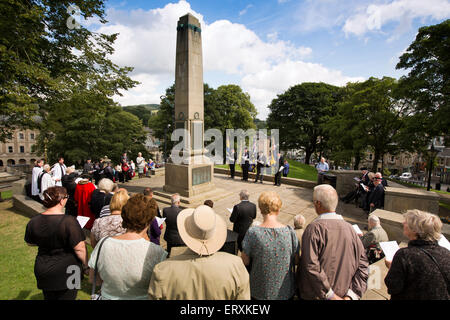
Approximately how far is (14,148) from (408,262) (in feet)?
278

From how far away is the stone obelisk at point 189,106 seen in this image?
8812 millimetres

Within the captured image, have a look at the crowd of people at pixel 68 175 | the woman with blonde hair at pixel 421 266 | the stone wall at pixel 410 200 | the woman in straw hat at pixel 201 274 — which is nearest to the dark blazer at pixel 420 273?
the woman with blonde hair at pixel 421 266

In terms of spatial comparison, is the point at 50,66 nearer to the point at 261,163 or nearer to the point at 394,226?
the point at 261,163

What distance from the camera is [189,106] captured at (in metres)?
8.95

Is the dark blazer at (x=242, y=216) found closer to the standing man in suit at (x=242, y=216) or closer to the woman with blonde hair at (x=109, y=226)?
the standing man in suit at (x=242, y=216)

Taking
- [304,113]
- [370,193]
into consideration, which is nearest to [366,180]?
[370,193]

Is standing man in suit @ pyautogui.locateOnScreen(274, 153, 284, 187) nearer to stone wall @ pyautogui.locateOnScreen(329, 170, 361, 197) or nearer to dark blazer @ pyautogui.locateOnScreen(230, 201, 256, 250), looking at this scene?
stone wall @ pyautogui.locateOnScreen(329, 170, 361, 197)

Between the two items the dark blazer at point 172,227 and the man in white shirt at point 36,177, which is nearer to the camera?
the dark blazer at point 172,227

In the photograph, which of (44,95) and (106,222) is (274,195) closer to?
(106,222)

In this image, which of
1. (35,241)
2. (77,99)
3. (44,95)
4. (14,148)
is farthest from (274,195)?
(14,148)

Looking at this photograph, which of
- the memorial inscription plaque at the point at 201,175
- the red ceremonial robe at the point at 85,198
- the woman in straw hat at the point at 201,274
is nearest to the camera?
the woman in straw hat at the point at 201,274

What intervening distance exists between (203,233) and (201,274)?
31 cm

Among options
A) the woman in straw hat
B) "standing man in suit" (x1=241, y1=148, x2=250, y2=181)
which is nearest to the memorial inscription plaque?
"standing man in suit" (x1=241, y1=148, x2=250, y2=181)

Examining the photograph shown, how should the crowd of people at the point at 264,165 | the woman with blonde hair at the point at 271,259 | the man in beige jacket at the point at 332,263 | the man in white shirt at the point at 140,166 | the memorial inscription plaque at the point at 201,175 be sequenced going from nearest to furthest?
the man in beige jacket at the point at 332,263 < the woman with blonde hair at the point at 271,259 < the memorial inscription plaque at the point at 201,175 < the crowd of people at the point at 264,165 < the man in white shirt at the point at 140,166
